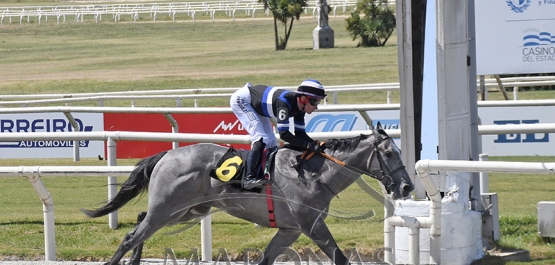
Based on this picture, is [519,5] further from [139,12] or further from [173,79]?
[139,12]

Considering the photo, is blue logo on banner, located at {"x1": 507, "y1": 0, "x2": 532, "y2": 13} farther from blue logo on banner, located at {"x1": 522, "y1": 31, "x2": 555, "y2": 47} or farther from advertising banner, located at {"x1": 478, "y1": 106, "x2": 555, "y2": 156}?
advertising banner, located at {"x1": 478, "y1": 106, "x2": 555, "y2": 156}

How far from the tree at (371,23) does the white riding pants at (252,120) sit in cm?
3147

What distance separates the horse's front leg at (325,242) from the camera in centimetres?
568

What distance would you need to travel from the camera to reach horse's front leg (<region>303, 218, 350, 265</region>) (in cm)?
568

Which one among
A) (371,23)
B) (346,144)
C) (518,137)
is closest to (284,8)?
(371,23)

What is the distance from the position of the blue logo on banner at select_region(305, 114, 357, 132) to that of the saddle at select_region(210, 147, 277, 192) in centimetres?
523

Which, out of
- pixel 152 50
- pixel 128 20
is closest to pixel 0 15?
pixel 128 20

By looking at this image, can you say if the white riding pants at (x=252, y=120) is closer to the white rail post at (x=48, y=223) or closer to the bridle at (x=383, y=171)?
the bridle at (x=383, y=171)

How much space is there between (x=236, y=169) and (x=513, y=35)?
23.3 ft

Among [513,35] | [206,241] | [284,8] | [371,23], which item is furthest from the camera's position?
[284,8]

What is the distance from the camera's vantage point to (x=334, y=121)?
1130 centimetres

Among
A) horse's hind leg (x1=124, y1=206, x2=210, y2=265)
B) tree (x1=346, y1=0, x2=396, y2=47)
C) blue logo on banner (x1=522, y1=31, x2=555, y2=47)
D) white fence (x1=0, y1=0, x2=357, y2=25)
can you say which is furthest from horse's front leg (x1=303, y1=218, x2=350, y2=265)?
white fence (x1=0, y1=0, x2=357, y2=25)

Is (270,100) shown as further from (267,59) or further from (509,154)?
(267,59)

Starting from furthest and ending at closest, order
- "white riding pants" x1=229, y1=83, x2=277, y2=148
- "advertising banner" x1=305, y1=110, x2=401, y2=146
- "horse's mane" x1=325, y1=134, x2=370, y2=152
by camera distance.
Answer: "advertising banner" x1=305, y1=110, x2=401, y2=146, "white riding pants" x1=229, y1=83, x2=277, y2=148, "horse's mane" x1=325, y1=134, x2=370, y2=152
